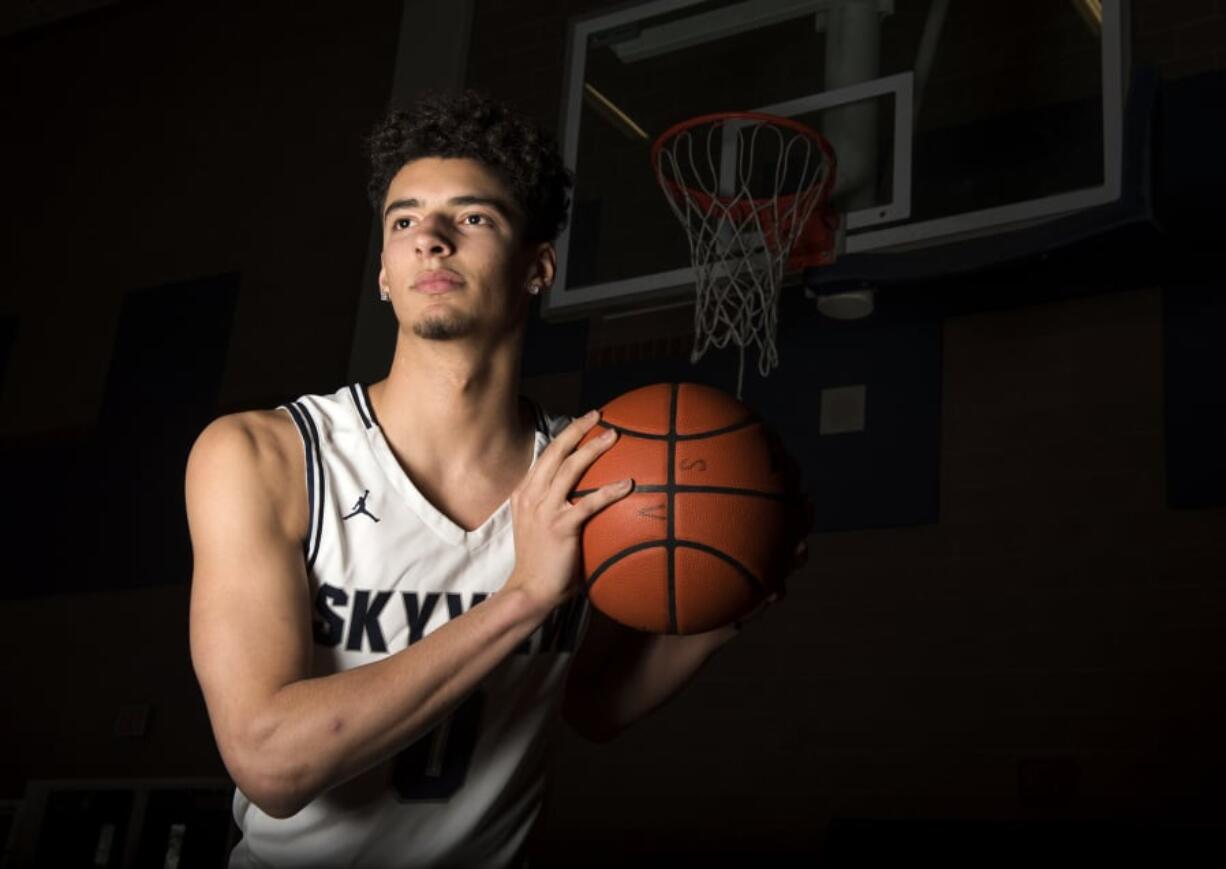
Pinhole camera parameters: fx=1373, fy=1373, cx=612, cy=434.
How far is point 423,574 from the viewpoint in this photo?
230 cm

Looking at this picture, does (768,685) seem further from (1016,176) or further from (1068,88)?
(1068,88)

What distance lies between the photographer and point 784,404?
4.97 m

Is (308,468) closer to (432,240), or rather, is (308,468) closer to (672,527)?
(432,240)

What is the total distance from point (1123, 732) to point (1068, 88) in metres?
2.00

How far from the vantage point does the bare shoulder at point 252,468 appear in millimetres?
2205

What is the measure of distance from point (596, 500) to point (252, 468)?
2.02 feet

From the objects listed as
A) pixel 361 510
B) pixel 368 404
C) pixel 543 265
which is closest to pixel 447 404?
pixel 368 404

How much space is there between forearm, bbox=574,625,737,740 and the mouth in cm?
74

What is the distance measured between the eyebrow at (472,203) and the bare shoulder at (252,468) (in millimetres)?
492

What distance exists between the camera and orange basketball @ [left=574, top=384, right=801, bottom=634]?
2049 millimetres

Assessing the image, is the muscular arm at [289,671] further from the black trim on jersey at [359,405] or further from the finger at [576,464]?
the black trim on jersey at [359,405]

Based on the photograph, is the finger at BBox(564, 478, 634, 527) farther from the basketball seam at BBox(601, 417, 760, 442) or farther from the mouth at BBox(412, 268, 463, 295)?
the mouth at BBox(412, 268, 463, 295)

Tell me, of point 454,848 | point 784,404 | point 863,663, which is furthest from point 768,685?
point 454,848

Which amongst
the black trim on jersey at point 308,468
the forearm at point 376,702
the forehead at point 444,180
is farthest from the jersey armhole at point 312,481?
the forehead at point 444,180
